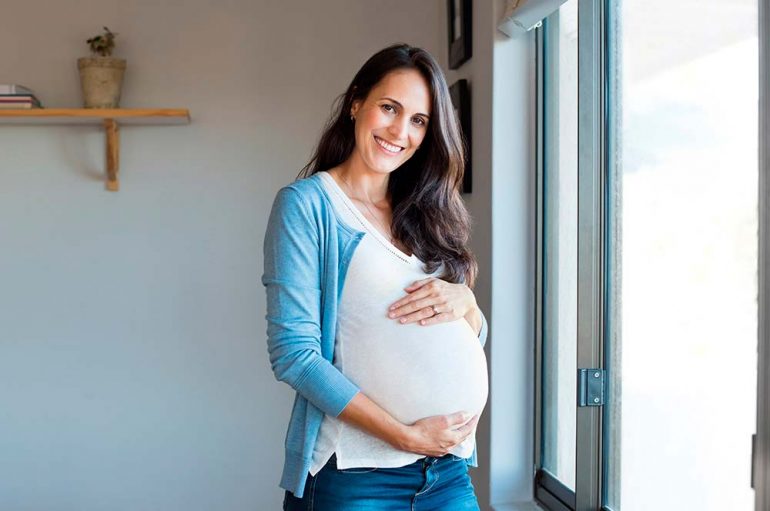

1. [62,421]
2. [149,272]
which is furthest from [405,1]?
[62,421]

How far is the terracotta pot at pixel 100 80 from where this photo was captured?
285cm

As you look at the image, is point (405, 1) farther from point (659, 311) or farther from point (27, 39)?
point (659, 311)

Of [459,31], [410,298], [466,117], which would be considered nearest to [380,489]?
[410,298]

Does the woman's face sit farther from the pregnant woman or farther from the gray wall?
the gray wall

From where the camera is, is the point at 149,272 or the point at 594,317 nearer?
the point at 594,317

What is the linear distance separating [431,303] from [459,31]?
1280mm

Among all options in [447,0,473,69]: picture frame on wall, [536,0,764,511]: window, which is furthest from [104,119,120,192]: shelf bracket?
[536,0,764,511]: window

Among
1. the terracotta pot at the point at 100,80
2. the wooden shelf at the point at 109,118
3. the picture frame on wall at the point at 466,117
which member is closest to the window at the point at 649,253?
the picture frame on wall at the point at 466,117

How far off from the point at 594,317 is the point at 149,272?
1.57 meters

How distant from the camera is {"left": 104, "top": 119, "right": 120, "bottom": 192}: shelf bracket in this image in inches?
115

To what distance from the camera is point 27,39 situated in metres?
2.96

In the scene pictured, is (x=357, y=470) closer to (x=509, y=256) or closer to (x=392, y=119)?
(x=392, y=119)

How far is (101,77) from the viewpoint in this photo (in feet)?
9.35

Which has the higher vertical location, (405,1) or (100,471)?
(405,1)
